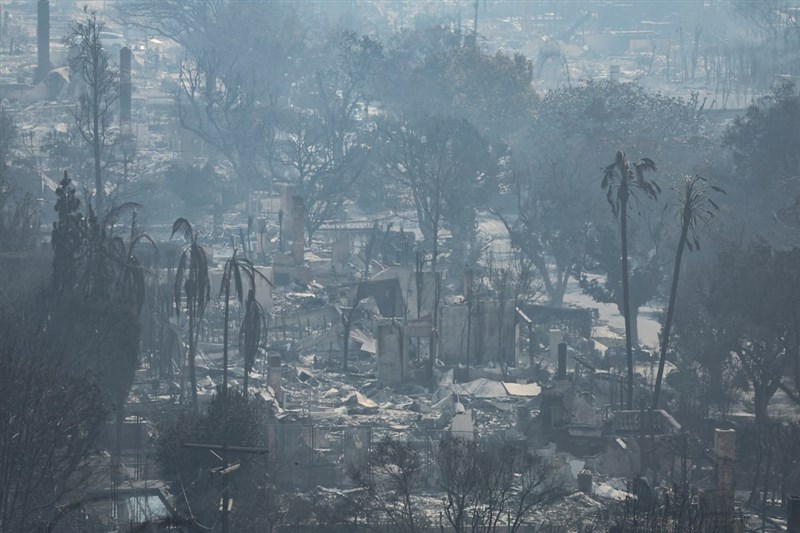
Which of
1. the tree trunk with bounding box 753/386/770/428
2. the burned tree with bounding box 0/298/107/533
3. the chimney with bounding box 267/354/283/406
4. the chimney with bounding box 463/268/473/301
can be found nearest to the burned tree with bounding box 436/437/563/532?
the burned tree with bounding box 0/298/107/533

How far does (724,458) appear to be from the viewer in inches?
1016

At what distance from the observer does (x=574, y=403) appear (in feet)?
95.5

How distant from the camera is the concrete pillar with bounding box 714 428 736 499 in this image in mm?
25719

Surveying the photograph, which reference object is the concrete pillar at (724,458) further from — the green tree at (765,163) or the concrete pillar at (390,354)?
the green tree at (765,163)

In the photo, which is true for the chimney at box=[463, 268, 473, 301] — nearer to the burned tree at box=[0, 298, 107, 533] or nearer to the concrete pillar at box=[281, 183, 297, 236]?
the concrete pillar at box=[281, 183, 297, 236]

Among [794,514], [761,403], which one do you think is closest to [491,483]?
[794,514]

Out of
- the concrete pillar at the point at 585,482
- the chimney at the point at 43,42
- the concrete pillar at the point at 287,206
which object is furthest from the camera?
the chimney at the point at 43,42

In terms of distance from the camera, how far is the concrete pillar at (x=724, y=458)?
25719mm

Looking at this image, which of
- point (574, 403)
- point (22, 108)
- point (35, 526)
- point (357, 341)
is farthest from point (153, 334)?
point (22, 108)

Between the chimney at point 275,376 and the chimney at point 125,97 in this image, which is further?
the chimney at point 125,97

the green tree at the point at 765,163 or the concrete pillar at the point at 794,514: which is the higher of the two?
the green tree at the point at 765,163

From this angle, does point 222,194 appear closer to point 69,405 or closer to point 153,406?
point 153,406

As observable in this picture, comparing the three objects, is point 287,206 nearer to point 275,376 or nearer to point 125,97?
point 125,97

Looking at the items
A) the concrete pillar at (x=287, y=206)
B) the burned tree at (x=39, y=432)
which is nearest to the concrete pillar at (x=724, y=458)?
the burned tree at (x=39, y=432)
